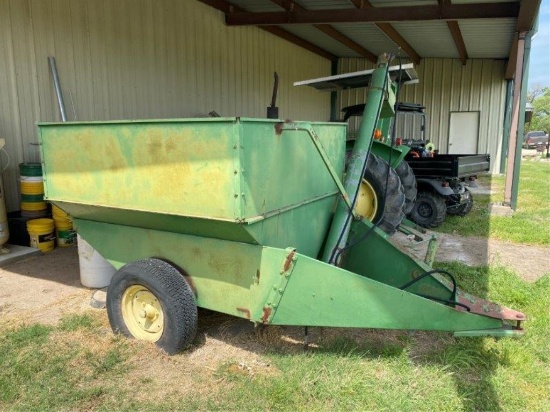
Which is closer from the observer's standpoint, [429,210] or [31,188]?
[31,188]

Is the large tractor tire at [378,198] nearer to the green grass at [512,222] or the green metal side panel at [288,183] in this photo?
the green metal side panel at [288,183]

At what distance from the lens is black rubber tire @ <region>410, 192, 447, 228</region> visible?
22.6ft

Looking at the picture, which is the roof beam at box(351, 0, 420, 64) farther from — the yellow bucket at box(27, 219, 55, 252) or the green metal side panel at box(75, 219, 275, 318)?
the green metal side panel at box(75, 219, 275, 318)

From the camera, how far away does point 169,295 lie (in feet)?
9.04

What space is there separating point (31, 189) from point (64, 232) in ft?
2.07

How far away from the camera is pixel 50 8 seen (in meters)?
5.82

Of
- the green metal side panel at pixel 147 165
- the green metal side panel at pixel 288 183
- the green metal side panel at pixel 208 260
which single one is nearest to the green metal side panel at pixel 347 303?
the green metal side panel at pixel 208 260

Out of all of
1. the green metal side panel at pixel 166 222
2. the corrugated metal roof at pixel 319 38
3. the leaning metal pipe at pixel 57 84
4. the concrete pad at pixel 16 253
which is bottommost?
the concrete pad at pixel 16 253

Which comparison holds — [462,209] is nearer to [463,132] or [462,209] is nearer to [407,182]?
[407,182]

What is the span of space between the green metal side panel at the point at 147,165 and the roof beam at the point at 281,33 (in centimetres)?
685

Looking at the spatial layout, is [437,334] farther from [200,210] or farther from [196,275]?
[200,210]

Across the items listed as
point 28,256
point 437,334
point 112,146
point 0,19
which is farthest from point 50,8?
point 437,334

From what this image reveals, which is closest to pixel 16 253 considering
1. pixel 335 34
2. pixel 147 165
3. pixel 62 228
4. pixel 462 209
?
pixel 62 228

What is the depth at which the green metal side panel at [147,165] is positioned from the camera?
234 centimetres
